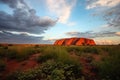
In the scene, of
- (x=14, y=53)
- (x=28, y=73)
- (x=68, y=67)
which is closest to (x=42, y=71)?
(x=28, y=73)

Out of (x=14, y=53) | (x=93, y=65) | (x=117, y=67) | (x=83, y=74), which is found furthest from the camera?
(x=14, y=53)

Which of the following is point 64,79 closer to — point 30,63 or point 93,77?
point 93,77

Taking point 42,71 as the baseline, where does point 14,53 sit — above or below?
above

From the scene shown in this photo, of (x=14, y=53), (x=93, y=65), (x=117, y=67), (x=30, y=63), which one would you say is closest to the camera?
(x=117, y=67)

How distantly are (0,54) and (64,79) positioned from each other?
19.7ft

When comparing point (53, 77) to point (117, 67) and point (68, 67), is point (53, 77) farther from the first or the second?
point (117, 67)

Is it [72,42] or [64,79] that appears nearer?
[64,79]

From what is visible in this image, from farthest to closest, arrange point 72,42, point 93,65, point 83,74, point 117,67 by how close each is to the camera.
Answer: point 72,42
point 93,65
point 83,74
point 117,67

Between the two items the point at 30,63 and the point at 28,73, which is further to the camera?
the point at 30,63

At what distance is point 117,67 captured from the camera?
5867 mm

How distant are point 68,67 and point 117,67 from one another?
193 cm

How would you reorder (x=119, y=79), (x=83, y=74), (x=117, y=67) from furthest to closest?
(x=83, y=74), (x=117, y=67), (x=119, y=79)

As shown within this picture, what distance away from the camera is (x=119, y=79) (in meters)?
5.40


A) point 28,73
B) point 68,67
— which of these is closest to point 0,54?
point 28,73
